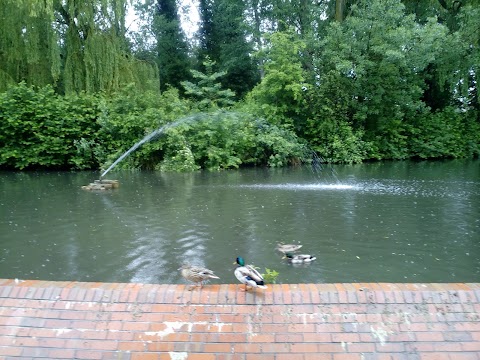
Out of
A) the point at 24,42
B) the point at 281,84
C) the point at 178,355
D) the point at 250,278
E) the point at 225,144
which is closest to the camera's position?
the point at 178,355

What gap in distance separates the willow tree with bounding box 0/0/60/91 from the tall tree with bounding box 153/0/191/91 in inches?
529

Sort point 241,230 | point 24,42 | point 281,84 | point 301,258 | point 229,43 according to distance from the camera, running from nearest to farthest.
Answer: point 301,258
point 241,230
point 24,42
point 281,84
point 229,43

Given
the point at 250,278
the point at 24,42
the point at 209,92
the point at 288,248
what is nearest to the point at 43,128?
the point at 24,42

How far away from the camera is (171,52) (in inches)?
1344

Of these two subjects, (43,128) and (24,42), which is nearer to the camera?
(24,42)

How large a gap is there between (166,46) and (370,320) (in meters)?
33.0

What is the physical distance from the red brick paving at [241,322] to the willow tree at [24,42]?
58.6 ft

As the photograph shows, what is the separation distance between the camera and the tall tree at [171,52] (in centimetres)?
3372

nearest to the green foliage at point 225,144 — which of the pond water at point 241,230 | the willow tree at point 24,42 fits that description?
the pond water at point 241,230

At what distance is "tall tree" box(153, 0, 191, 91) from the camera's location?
33719mm

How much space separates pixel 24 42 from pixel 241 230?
16.3 meters

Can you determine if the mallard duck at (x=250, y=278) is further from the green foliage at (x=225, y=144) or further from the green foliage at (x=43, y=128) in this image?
the green foliage at (x=43, y=128)

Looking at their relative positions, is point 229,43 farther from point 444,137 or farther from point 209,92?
point 444,137

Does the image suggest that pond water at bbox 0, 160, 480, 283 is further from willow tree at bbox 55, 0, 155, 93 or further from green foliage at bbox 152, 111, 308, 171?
willow tree at bbox 55, 0, 155, 93
